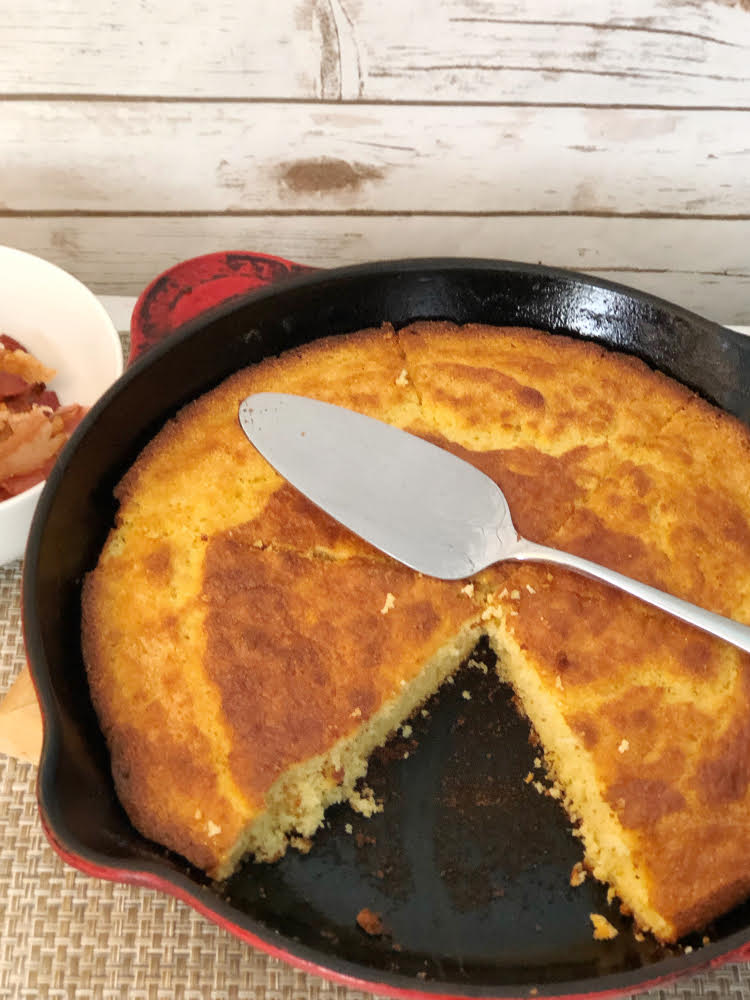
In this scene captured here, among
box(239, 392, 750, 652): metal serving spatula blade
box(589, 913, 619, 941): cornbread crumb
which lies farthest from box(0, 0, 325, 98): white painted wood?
box(589, 913, 619, 941): cornbread crumb

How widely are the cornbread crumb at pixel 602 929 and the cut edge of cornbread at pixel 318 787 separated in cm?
54

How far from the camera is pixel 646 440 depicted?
2438 mm

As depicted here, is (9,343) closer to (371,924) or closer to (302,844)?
(302,844)

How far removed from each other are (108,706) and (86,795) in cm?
23

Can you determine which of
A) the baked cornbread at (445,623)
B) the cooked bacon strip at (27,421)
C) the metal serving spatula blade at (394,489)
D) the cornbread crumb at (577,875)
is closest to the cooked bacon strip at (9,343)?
the cooked bacon strip at (27,421)

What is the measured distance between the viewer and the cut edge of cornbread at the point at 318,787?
2.01m

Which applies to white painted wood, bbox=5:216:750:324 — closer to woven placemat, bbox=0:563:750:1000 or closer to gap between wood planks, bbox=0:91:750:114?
gap between wood planks, bbox=0:91:750:114

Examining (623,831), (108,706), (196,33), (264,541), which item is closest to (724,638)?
(623,831)

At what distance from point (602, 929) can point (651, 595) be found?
29.0 inches

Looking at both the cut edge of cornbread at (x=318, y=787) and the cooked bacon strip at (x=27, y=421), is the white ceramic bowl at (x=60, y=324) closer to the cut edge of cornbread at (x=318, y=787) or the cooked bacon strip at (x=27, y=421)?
the cooked bacon strip at (x=27, y=421)

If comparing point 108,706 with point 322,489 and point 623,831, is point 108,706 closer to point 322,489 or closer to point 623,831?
point 322,489

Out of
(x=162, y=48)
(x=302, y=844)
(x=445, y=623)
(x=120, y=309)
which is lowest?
(x=302, y=844)

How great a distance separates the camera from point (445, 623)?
221cm

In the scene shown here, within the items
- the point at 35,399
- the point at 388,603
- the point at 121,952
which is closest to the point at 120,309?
the point at 35,399
